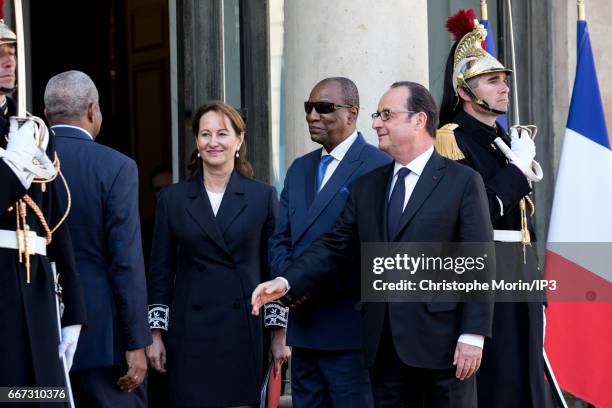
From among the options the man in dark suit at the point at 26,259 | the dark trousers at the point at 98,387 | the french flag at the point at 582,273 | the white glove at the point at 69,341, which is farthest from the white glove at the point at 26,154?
the french flag at the point at 582,273

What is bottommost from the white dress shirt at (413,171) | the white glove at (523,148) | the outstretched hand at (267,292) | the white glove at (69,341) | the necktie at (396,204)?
the white glove at (69,341)

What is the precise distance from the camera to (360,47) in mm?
7445

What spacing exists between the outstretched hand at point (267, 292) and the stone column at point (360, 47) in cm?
146

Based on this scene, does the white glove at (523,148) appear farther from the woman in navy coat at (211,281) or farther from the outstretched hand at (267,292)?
the outstretched hand at (267,292)

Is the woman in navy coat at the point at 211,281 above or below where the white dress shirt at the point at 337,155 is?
below

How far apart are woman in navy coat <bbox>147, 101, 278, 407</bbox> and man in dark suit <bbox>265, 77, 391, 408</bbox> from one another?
20 cm

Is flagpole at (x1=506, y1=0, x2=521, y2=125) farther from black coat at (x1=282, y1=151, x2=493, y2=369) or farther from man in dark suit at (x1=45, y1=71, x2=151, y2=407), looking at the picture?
man in dark suit at (x1=45, y1=71, x2=151, y2=407)

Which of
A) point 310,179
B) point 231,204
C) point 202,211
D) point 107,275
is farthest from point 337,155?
point 107,275

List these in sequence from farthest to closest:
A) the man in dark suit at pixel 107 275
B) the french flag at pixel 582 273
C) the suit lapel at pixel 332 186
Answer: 1. the french flag at pixel 582 273
2. the suit lapel at pixel 332 186
3. the man in dark suit at pixel 107 275

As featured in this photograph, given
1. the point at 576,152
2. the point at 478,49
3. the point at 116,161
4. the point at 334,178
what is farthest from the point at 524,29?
the point at 116,161

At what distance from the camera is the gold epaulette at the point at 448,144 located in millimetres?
6945

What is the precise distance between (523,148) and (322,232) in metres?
1.15

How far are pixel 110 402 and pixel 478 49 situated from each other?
2.50 m

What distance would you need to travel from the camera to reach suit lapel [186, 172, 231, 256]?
6.76 meters
